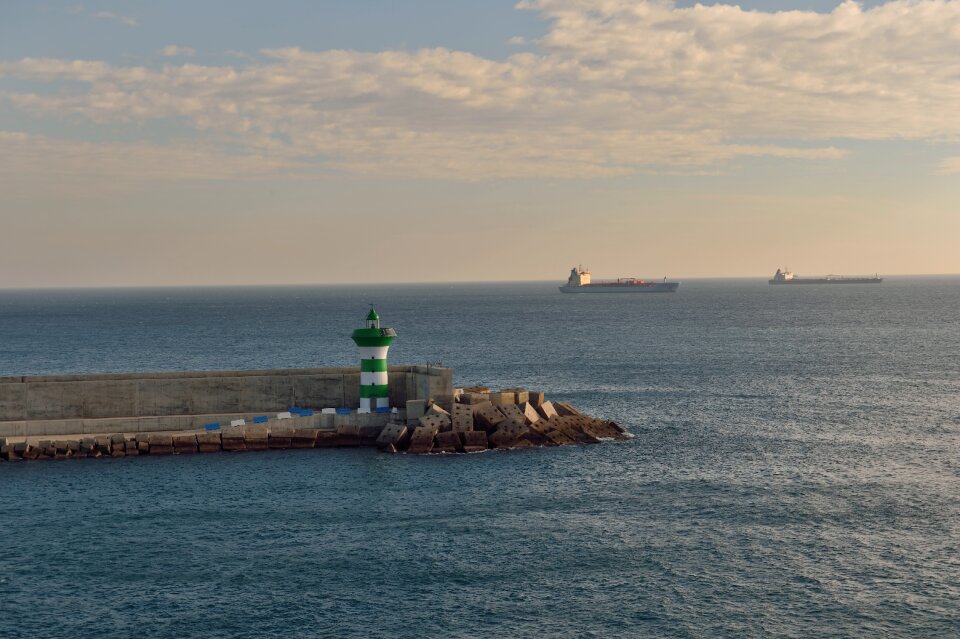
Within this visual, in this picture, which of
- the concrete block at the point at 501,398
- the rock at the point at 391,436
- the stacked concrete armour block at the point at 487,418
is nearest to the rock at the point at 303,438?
the rock at the point at 391,436

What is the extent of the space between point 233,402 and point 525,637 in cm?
2822

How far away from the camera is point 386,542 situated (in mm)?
31031

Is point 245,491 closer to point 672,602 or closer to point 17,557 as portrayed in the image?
point 17,557

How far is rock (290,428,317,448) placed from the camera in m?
45.7

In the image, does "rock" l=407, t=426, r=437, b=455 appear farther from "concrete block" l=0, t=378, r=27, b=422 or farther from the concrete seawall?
"concrete block" l=0, t=378, r=27, b=422

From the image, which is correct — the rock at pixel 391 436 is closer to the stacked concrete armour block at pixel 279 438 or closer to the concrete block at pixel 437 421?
the concrete block at pixel 437 421

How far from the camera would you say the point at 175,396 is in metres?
47.6

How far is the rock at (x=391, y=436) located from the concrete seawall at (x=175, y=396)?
8.00 ft

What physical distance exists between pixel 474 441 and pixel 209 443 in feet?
38.3

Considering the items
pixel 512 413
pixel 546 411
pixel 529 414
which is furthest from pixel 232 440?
pixel 546 411

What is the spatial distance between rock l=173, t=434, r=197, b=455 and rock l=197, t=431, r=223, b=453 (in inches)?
8.3

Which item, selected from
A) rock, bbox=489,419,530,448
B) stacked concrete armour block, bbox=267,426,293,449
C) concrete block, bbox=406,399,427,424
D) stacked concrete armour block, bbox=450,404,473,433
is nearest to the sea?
rock, bbox=489,419,530,448

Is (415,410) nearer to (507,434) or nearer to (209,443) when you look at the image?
(507,434)

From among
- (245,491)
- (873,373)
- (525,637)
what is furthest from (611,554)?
(873,373)
